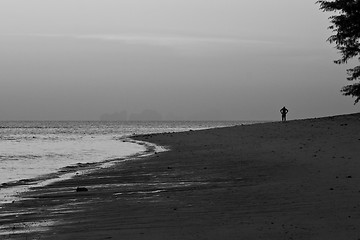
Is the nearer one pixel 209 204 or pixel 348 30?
pixel 209 204

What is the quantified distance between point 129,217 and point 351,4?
105ft

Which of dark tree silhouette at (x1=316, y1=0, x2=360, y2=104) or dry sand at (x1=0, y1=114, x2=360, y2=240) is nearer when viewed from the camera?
dry sand at (x1=0, y1=114, x2=360, y2=240)

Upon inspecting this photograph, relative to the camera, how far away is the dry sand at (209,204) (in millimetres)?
8117

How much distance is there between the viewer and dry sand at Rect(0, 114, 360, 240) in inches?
320

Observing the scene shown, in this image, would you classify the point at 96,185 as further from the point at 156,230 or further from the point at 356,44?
the point at 356,44

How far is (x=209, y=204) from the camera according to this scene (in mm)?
10500

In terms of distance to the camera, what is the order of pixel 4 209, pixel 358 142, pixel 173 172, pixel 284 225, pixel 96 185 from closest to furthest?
pixel 284 225
pixel 4 209
pixel 96 185
pixel 173 172
pixel 358 142

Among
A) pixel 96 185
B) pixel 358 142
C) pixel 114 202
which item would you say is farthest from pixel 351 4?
pixel 114 202

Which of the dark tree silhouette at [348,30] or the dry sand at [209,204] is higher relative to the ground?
the dark tree silhouette at [348,30]

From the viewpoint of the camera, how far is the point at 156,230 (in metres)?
8.36

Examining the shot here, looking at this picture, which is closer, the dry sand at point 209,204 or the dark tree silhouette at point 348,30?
the dry sand at point 209,204

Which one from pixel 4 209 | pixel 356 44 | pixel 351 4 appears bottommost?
pixel 4 209

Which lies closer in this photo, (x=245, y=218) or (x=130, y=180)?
(x=245, y=218)

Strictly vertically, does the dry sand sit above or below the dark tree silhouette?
below
